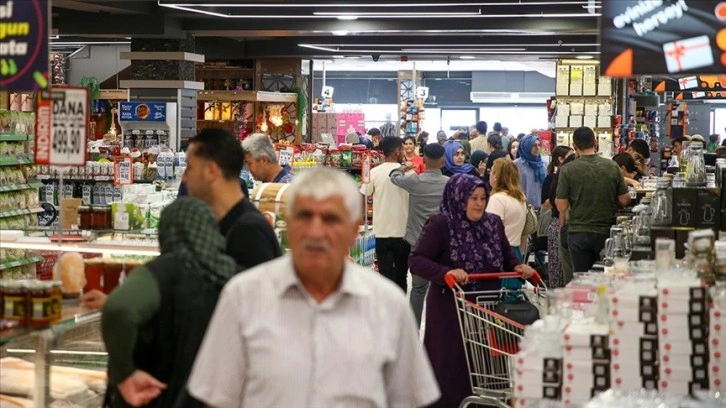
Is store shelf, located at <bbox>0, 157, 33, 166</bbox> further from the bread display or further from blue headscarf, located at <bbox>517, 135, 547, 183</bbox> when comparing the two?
the bread display

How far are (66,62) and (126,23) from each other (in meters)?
8.81

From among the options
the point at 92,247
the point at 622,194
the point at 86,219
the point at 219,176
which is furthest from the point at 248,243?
the point at 622,194

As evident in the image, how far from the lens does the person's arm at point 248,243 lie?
14.7 ft

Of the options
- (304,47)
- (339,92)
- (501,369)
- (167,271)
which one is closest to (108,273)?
(167,271)

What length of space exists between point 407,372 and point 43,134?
2.92 meters

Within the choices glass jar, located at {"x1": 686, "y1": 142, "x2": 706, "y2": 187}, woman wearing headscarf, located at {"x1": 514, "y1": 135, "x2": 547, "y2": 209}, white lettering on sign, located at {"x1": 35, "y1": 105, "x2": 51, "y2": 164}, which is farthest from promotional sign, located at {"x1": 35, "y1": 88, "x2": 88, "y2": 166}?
woman wearing headscarf, located at {"x1": 514, "y1": 135, "x2": 547, "y2": 209}

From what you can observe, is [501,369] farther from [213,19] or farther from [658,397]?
[213,19]

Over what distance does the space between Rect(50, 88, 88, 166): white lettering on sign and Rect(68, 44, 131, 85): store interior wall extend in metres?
20.2

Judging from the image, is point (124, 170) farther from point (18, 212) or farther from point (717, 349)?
point (717, 349)

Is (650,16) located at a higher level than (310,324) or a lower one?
higher

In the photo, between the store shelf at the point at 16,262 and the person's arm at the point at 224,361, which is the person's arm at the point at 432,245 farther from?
the person's arm at the point at 224,361

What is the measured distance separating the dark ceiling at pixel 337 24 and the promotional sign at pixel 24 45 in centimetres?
890

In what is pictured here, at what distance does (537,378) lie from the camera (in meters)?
4.31

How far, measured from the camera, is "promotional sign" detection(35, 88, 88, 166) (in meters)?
5.41
